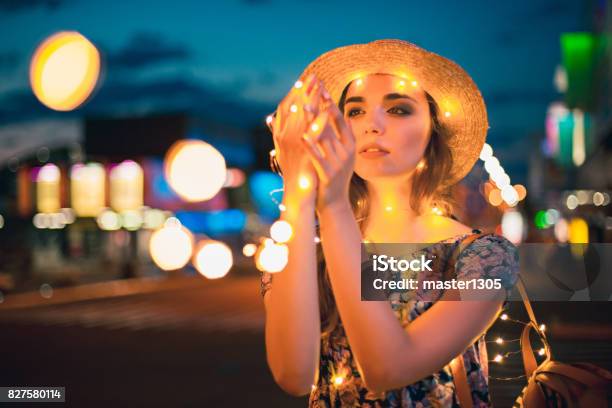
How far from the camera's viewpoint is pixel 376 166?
7.59 ft

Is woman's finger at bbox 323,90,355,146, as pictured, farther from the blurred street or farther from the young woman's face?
the blurred street

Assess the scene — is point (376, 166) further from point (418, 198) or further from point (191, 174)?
point (191, 174)

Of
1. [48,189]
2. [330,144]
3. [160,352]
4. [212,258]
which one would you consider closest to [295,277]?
[330,144]

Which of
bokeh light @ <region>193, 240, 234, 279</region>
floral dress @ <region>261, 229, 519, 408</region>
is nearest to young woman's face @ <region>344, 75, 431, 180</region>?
floral dress @ <region>261, 229, 519, 408</region>

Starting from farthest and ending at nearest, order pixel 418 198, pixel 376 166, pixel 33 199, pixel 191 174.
→ pixel 33 199
pixel 191 174
pixel 418 198
pixel 376 166

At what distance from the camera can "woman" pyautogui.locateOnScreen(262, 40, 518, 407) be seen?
1.69 meters

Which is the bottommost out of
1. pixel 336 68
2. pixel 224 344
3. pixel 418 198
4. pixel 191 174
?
pixel 224 344

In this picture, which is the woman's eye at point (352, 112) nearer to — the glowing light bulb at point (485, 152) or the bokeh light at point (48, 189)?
the glowing light bulb at point (485, 152)

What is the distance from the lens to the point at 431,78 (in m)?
2.44

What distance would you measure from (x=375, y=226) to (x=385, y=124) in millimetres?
405

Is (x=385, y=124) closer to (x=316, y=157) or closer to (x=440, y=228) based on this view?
(x=440, y=228)

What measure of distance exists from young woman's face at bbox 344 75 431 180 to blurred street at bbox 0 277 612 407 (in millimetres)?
2372

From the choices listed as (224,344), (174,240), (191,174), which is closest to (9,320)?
(191,174)

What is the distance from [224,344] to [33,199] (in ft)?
87.2
